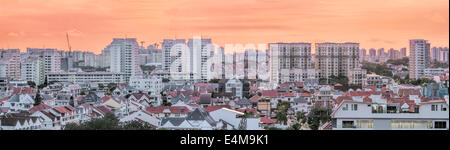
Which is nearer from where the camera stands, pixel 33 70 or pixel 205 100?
pixel 205 100

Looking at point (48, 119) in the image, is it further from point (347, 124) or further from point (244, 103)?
point (347, 124)

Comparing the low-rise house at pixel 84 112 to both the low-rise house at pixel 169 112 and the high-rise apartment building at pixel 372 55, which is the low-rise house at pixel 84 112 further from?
the high-rise apartment building at pixel 372 55

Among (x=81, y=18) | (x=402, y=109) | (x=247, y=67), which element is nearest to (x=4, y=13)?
(x=81, y=18)

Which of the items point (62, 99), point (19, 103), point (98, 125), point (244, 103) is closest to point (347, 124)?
point (98, 125)

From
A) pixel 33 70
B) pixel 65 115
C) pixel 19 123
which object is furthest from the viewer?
pixel 33 70

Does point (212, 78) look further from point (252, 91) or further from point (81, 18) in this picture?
point (81, 18)

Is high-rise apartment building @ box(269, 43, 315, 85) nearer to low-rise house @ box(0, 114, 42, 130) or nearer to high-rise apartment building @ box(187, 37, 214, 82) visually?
high-rise apartment building @ box(187, 37, 214, 82)

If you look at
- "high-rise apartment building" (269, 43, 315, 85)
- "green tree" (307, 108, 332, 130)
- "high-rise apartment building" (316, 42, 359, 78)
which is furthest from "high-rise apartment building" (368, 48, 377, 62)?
"green tree" (307, 108, 332, 130)
